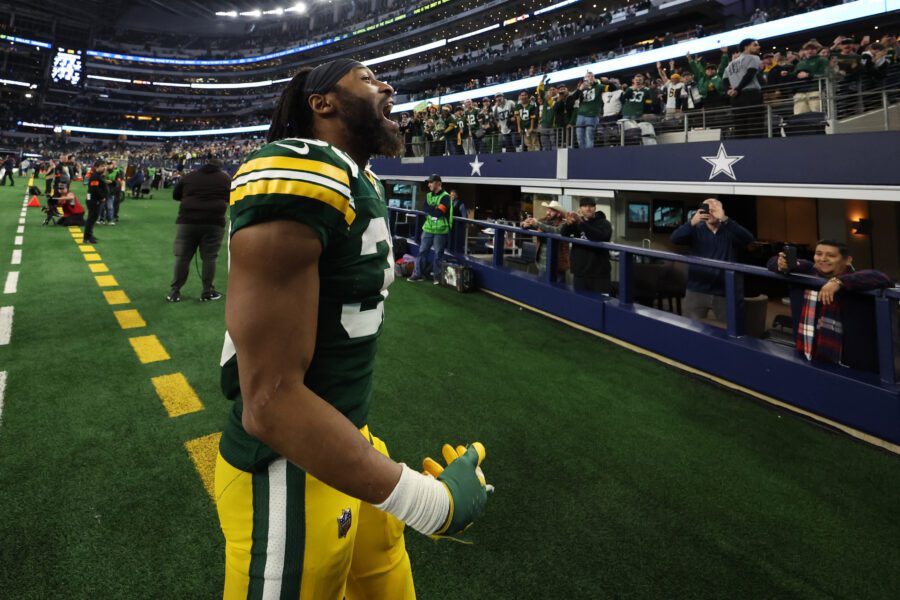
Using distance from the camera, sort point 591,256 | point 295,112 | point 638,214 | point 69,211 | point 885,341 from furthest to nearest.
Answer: point 638,214 → point 69,211 → point 591,256 → point 885,341 → point 295,112

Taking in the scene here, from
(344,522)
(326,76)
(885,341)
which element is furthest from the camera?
(885,341)

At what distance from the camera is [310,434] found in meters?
0.82

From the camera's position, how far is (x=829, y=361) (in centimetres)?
386

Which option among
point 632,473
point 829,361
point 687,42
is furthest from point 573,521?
point 687,42

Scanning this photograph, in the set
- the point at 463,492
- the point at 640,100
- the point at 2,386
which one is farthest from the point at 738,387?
the point at 640,100

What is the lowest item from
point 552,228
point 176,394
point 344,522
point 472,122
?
point 176,394

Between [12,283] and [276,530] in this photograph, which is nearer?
[276,530]

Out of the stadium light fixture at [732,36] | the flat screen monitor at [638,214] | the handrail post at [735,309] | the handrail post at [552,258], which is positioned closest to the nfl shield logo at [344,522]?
the handrail post at [735,309]

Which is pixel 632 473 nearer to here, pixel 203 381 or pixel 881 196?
pixel 203 381

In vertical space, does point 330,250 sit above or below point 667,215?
below

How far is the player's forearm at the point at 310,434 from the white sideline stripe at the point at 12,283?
798cm

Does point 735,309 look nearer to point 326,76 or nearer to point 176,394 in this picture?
point 326,76

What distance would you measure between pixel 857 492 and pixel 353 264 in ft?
11.8

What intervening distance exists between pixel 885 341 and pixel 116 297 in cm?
858
